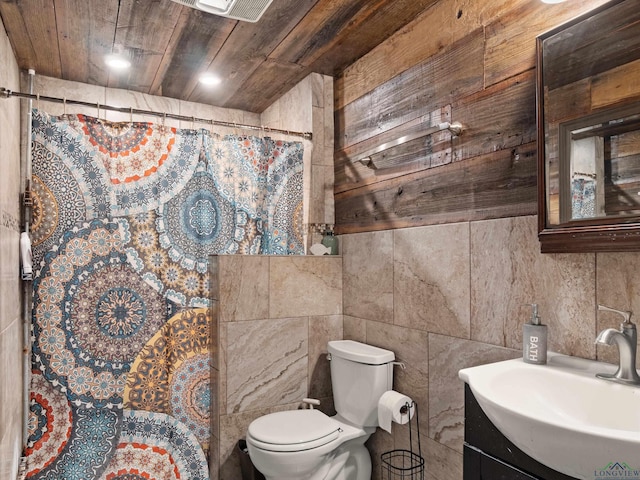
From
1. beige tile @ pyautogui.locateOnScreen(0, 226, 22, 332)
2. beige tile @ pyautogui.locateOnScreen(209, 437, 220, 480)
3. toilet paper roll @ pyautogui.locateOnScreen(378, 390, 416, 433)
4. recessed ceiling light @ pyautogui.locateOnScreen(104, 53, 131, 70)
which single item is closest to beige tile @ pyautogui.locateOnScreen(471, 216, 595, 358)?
toilet paper roll @ pyautogui.locateOnScreen(378, 390, 416, 433)

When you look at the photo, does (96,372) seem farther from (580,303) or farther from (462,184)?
(580,303)

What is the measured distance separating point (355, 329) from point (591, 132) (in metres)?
1.49

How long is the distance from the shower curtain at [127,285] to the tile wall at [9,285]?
0.08 m

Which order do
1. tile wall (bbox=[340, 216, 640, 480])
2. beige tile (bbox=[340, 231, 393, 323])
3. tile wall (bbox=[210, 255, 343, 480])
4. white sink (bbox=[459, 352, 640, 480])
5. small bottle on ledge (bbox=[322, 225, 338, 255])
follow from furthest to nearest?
small bottle on ledge (bbox=[322, 225, 338, 255]) < tile wall (bbox=[210, 255, 343, 480]) < beige tile (bbox=[340, 231, 393, 323]) < tile wall (bbox=[340, 216, 640, 480]) < white sink (bbox=[459, 352, 640, 480])

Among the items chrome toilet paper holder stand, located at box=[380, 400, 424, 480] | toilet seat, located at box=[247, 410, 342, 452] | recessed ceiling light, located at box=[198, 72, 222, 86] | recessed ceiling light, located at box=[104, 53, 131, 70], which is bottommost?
chrome toilet paper holder stand, located at box=[380, 400, 424, 480]

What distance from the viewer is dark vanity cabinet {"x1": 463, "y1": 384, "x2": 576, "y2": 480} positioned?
1.06m

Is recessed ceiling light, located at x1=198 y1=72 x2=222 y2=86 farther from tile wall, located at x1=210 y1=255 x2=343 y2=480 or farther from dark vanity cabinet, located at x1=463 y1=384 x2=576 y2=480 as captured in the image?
dark vanity cabinet, located at x1=463 y1=384 x2=576 y2=480

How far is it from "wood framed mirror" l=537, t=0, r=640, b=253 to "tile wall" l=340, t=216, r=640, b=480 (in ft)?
0.33

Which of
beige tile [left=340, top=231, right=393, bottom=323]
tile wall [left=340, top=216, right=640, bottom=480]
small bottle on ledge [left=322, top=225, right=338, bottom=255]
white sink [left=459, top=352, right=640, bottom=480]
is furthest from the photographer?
small bottle on ledge [left=322, top=225, right=338, bottom=255]

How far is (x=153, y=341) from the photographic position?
2.23 m

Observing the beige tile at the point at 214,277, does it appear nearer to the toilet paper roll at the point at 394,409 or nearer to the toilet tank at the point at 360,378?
the toilet tank at the point at 360,378

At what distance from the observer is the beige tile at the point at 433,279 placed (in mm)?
1738

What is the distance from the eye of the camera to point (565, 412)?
1.19 metres

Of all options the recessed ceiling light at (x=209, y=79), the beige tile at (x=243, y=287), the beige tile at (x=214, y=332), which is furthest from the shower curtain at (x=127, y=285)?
the recessed ceiling light at (x=209, y=79)
